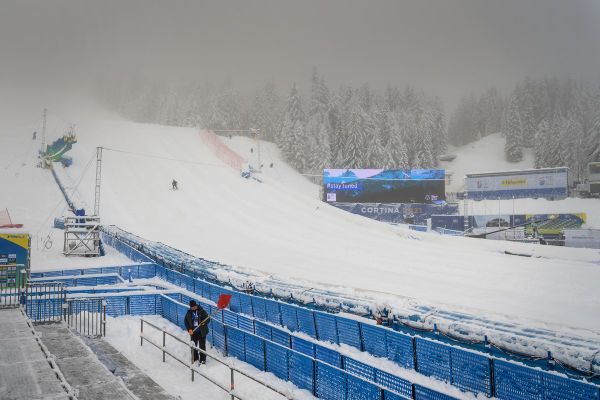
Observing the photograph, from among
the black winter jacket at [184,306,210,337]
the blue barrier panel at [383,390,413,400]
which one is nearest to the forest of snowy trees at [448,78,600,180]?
the black winter jacket at [184,306,210,337]

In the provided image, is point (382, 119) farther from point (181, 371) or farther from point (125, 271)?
point (181, 371)

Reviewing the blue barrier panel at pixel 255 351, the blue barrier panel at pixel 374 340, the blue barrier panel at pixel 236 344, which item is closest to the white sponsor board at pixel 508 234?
the blue barrier panel at pixel 374 340

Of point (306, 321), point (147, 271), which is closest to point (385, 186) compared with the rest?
point (147, 271)

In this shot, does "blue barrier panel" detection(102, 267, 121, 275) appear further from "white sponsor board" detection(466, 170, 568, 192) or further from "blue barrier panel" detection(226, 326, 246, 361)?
"white sponsor board" detection(466, 170, 568, 192)

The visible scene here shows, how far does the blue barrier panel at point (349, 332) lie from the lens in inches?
528

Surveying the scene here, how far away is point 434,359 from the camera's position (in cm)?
1141

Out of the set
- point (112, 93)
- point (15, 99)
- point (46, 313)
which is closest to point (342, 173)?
point (46, 313)

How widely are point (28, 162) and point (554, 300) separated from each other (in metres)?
53.8

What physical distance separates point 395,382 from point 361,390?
734 mm

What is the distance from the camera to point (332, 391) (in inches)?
402

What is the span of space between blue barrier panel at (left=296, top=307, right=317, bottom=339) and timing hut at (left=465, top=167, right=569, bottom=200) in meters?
61.7

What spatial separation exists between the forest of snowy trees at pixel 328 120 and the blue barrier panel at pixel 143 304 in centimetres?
6342

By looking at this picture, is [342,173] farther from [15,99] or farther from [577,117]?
[15,99]

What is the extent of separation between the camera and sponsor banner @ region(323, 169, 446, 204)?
61956 millimetres
